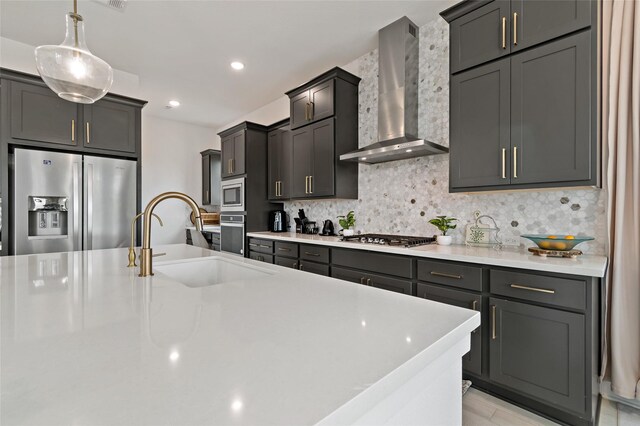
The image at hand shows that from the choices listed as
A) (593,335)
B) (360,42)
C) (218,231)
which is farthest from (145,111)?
(593,335)

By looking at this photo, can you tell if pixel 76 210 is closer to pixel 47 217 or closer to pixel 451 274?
pixel 47 217

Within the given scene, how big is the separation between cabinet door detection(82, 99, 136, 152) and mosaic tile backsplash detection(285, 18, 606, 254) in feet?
8.22

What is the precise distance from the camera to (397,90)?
278 cm

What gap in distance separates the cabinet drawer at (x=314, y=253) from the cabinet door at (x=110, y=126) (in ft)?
8.28

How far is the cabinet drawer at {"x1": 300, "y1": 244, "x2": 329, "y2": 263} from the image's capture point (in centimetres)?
289

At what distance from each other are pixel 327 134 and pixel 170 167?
3695mm

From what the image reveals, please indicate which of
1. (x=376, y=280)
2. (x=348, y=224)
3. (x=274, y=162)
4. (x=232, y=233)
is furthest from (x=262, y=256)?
(x=376, y=280)

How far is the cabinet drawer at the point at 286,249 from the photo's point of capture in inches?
129

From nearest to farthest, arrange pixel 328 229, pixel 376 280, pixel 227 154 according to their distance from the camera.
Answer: pixel 376 280 < pixel 328 229 < pixel 227 154

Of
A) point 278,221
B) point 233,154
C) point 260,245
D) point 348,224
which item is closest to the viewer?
point 348,224

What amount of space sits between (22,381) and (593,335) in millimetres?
2205

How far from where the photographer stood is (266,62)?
3506 millimetres

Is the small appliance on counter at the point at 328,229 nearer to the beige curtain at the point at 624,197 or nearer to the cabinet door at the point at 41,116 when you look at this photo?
the beige curtain at the point at 624,197

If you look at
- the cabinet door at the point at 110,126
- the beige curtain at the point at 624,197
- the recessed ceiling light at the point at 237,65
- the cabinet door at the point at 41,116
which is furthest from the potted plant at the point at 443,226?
the cabinet door at the point at 41,116
